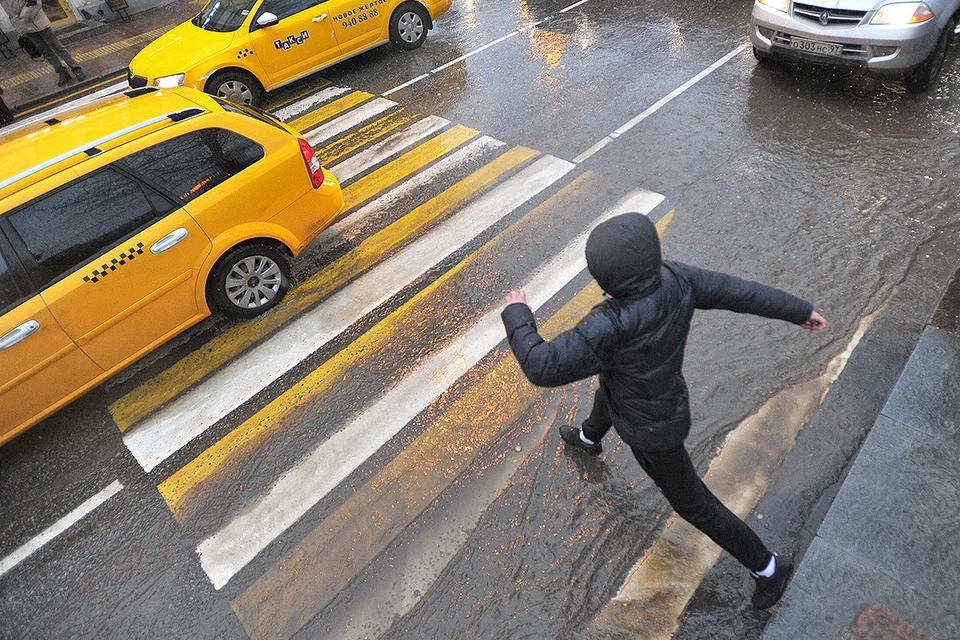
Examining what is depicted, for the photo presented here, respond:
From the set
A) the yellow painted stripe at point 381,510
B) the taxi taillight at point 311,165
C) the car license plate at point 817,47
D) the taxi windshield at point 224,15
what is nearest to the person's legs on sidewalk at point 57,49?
the taxi windshield at point 224,15

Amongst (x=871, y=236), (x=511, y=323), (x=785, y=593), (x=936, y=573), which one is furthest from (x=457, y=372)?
(x=871, y=236)

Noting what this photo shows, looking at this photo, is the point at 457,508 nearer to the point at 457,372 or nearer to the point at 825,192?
the point at 457,372

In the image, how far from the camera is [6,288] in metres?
4.25

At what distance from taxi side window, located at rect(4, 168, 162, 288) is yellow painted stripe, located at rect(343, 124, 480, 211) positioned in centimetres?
252

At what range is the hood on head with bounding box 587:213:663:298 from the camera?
2.33 metres

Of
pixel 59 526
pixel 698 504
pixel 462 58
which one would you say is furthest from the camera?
pixel 462 58

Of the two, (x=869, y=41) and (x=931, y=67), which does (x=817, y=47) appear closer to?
(x=869, y=41)

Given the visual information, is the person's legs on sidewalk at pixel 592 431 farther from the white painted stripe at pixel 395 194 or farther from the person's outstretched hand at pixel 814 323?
the white painted stripe at pixel 395 194

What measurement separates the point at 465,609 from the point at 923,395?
129 inches

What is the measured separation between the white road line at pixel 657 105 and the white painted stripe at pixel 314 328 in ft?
1.35

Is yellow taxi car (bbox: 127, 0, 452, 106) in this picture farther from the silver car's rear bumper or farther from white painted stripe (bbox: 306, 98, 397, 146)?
the silver car's rear bumper

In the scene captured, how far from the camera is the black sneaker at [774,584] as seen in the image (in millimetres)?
3115

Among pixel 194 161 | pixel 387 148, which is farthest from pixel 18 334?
pixel 387 148

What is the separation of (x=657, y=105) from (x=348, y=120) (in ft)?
14.1
